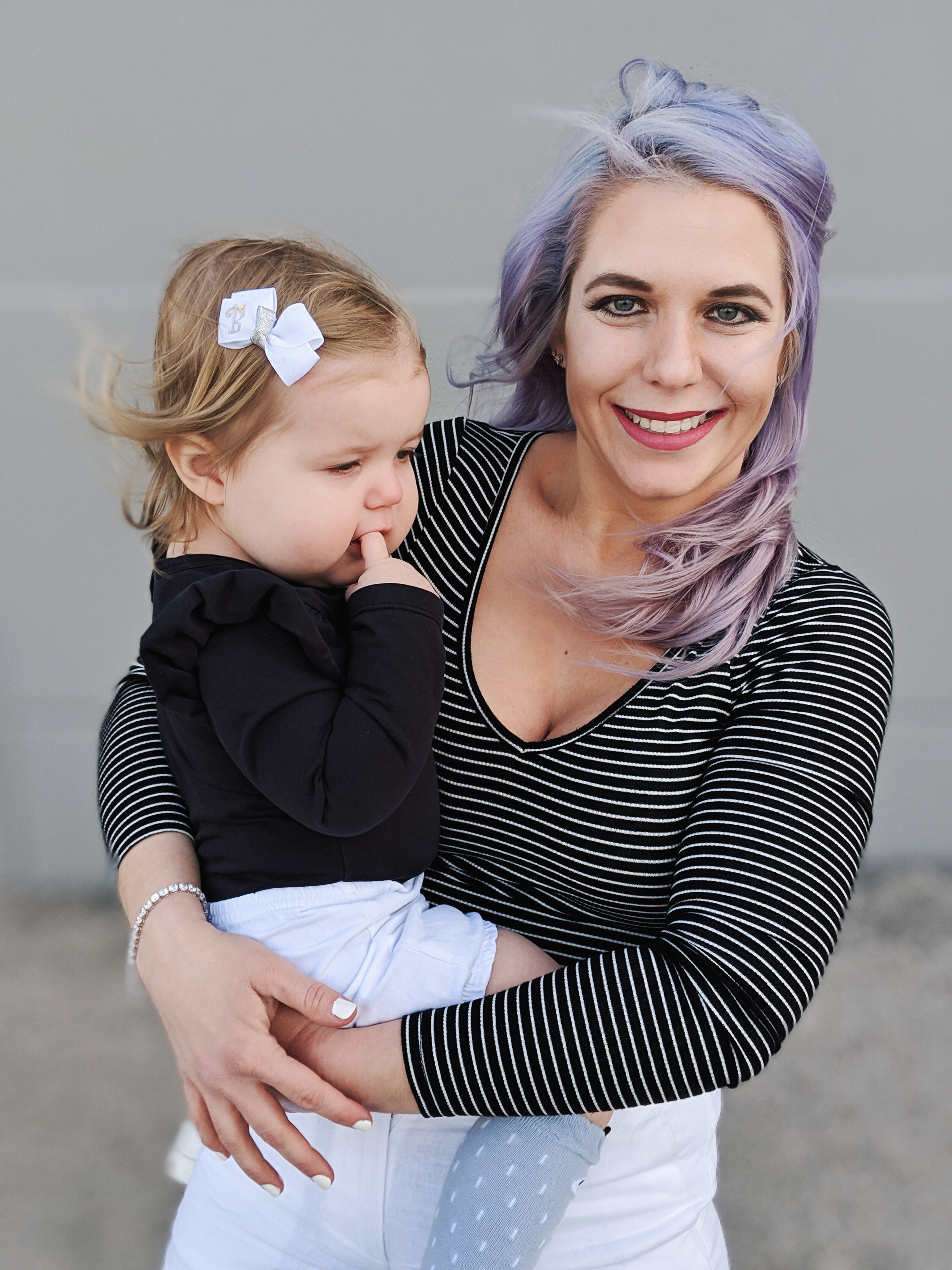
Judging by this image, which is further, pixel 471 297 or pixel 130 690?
pixel 471 297

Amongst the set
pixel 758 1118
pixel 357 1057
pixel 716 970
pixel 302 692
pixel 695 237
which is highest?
pixel 695 237

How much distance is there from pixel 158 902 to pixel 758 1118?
165 cm

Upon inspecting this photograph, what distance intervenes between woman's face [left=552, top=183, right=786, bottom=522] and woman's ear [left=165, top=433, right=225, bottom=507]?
47 centimetres

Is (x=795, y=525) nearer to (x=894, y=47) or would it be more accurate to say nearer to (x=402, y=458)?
(x=402, y=458)

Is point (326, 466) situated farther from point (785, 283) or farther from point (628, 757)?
point (785, 283)

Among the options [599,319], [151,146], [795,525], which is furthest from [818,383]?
[151,146]

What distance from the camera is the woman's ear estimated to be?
115cm

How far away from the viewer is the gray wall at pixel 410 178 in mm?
2324

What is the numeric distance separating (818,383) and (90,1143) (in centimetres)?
235

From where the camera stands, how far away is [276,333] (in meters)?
1.09

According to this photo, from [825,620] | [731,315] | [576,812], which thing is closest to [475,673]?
[576,812]

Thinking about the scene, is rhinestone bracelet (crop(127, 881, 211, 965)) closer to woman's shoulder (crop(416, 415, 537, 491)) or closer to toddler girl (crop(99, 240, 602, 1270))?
Answer: toddler girl (crop(99, 240, 602, 1270))

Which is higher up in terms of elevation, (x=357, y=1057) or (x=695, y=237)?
(x=695, y=237)

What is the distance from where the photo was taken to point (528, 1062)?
105cm
